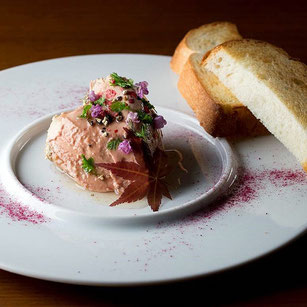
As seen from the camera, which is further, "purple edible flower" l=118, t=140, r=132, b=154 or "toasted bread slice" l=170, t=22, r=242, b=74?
"toasted bread slice" l=170, t=22, r=242, b=74

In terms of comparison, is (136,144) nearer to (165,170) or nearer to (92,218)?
(165,170)

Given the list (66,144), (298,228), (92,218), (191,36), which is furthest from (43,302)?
(191,36)

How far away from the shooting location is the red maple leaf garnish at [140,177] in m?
3.14

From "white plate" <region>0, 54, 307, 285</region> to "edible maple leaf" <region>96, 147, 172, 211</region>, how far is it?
5 centimetres

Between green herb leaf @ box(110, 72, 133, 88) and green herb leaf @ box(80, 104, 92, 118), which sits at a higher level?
green herb leaf @ box(110, 72, 133, 88)

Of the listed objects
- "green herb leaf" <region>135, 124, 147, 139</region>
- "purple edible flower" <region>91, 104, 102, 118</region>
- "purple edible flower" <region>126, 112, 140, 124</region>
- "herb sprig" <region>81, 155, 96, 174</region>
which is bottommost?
"herb sprig" <region>81, 155, 96, 174</region>

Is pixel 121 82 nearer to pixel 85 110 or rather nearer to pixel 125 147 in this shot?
pixel 85 110

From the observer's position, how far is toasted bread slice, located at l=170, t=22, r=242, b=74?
14.7 feet

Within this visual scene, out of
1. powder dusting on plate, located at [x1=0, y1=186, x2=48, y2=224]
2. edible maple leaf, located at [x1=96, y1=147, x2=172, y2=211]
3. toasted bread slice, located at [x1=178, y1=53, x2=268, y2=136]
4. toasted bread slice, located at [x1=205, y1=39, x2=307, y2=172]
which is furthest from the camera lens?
toasted bread slice, located at [x1=178, y1=53, x2=268, y2=136]

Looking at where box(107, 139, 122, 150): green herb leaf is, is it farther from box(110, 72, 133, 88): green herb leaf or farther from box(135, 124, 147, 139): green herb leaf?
box(110, 72, 133, 88): green herb leaf

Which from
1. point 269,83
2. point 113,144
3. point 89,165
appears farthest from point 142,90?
point 269,83

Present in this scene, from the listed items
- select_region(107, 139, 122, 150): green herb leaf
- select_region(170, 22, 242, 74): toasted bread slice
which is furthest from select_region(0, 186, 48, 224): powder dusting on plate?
select_region(170, 22, 242, 74): toasted bread slice

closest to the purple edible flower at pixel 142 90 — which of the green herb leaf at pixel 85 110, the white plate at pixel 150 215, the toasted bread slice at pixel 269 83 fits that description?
the green herb leaf at pixel 85 110

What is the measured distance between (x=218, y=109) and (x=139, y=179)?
807 mm
